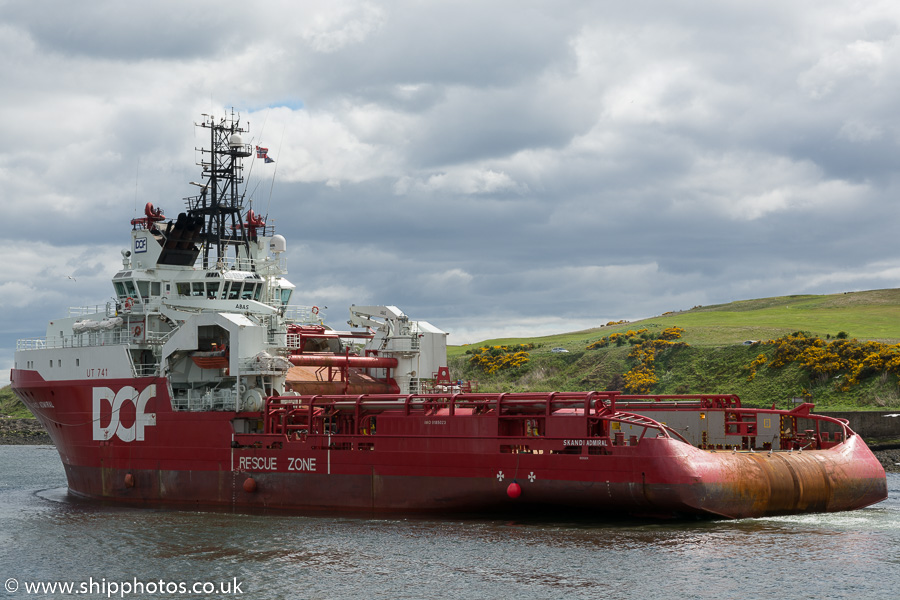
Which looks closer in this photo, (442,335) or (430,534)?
(430,534)

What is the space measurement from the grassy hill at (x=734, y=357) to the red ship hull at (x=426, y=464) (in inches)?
1237

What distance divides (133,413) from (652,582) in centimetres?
2108

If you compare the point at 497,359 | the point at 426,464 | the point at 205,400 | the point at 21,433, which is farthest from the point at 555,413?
→ the point at 21,433

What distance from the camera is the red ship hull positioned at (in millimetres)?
27719

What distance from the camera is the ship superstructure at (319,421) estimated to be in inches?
1118

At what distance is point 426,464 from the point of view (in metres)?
30.5

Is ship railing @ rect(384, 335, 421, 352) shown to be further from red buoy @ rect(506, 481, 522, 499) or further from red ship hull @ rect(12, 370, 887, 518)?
red buoy @ rect(506, 481, 522, 499)

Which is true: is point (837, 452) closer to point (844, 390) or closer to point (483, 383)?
point (844, 390)

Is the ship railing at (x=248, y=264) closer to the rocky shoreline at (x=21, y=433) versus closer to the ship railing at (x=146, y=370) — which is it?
the ship railing at (x=146, y=370)

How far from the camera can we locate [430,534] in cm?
2769

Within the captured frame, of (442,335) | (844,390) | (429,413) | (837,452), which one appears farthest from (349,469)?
(844,390)

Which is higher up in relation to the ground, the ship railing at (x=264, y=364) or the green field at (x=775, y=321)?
the green field at (x=775, y=321)

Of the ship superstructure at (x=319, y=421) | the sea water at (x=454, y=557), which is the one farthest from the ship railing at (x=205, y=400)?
the sea water at (x=454, y=557)

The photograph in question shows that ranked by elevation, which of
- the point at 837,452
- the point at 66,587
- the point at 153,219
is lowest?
the point at 66,587
